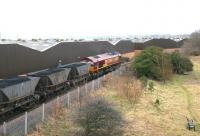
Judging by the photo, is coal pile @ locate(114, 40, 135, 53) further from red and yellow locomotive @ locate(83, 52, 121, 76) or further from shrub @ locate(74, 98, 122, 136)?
shrub @ locate(74, 98, 122, 136)

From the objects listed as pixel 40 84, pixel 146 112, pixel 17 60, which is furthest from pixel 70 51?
pixel 146 112

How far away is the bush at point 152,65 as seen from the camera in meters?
46.8

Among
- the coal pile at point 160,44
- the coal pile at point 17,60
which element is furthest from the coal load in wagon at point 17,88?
the coal pile at point 160,44

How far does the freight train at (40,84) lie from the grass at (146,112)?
9.95ft

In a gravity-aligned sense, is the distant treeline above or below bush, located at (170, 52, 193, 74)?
above

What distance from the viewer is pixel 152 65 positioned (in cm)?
4734

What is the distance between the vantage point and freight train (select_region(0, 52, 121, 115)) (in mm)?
23531

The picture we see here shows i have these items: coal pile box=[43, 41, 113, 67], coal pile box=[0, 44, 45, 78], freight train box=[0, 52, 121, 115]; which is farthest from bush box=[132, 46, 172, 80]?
coal pile box=[0, 44, 45, 78]

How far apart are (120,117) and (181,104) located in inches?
571

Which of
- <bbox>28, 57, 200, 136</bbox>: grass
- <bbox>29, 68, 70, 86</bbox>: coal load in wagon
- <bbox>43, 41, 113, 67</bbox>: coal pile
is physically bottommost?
<bbox>28, 57, 200, 136</bbox>: grass

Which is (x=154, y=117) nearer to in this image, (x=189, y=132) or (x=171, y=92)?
(x=189, y=132)

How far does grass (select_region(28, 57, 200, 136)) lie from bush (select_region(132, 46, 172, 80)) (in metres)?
2.62

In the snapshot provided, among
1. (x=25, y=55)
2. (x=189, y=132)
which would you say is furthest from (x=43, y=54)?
(x=189, y=132)

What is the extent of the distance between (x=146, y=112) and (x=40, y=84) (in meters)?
7.86
